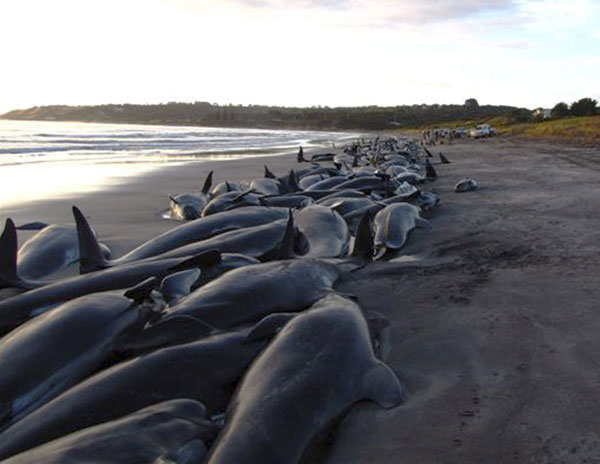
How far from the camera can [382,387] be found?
284 centimetres

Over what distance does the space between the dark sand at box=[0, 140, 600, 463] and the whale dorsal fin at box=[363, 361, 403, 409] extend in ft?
0.16

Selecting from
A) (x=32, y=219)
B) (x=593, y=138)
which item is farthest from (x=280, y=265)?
(x=593, y=138)

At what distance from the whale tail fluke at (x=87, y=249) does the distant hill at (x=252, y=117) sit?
301ft

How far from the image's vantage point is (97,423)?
7.85ft

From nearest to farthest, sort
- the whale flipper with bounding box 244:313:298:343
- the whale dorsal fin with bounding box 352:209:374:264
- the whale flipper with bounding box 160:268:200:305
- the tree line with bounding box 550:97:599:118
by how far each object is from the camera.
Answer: the whale flipper with bounding box 244:313:298:343, the whale flipper with bounding box 160:268:200:305, the whale dorsal fin with bounding box 352:209:374:264, the tree line with bounding box 550:97:599:118

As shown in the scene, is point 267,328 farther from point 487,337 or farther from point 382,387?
point 487,337

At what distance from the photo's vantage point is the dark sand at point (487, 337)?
242 cm

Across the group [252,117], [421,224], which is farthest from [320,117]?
[421,224]

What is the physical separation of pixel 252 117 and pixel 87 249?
117m

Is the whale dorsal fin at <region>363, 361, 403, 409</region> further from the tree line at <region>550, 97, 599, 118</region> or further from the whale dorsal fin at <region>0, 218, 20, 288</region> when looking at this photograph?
the tree line at <region>550, 97, 599, 118</region>

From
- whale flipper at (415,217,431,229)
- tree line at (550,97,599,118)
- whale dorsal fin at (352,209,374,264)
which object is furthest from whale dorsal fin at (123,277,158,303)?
tree line at (550,97,599,118)

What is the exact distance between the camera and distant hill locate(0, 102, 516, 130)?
10045 cm

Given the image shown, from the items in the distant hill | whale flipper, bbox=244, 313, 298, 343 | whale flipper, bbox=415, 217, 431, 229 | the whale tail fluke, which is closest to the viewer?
whale flipper, bbox=244, 313, 298, 343

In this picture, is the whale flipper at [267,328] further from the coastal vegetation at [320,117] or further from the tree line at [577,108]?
the tree line at [577,108]
